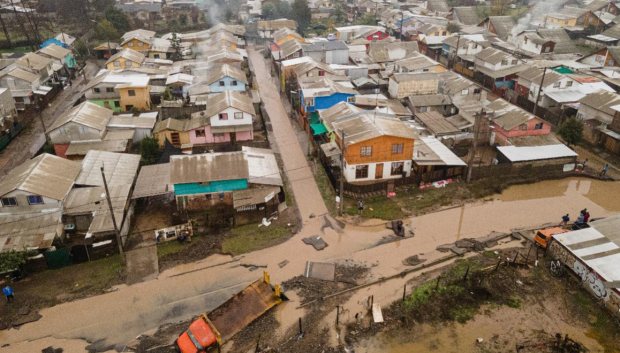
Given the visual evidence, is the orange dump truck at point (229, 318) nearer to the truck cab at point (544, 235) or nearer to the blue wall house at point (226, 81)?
the truck cab at point (544, 235)

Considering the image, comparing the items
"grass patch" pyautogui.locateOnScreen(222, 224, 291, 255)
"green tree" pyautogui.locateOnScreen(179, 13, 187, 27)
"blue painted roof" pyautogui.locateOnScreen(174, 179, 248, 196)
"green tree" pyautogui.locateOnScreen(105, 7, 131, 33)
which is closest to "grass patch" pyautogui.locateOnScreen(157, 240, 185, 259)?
"grass patch" pyautogui.locateOnScreen(222, 224, 291, 255)

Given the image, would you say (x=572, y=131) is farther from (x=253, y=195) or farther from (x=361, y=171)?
(x=253, y=195)

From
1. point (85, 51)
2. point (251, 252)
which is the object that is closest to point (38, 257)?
point (251, 252)

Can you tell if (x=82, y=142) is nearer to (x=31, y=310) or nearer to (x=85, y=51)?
(x=31, y=310)

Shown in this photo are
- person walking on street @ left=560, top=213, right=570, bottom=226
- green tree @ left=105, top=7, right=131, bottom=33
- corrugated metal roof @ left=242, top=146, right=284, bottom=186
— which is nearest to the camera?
person walking on street @ left=560, top=213, right=570, bottom=226

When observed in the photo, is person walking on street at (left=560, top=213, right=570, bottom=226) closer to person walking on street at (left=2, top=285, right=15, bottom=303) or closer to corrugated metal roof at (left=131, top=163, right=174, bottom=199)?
corrugated metal roof at (left=131, top=163, right=174, bottom=199)

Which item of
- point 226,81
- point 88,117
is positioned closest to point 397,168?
point 226,81
